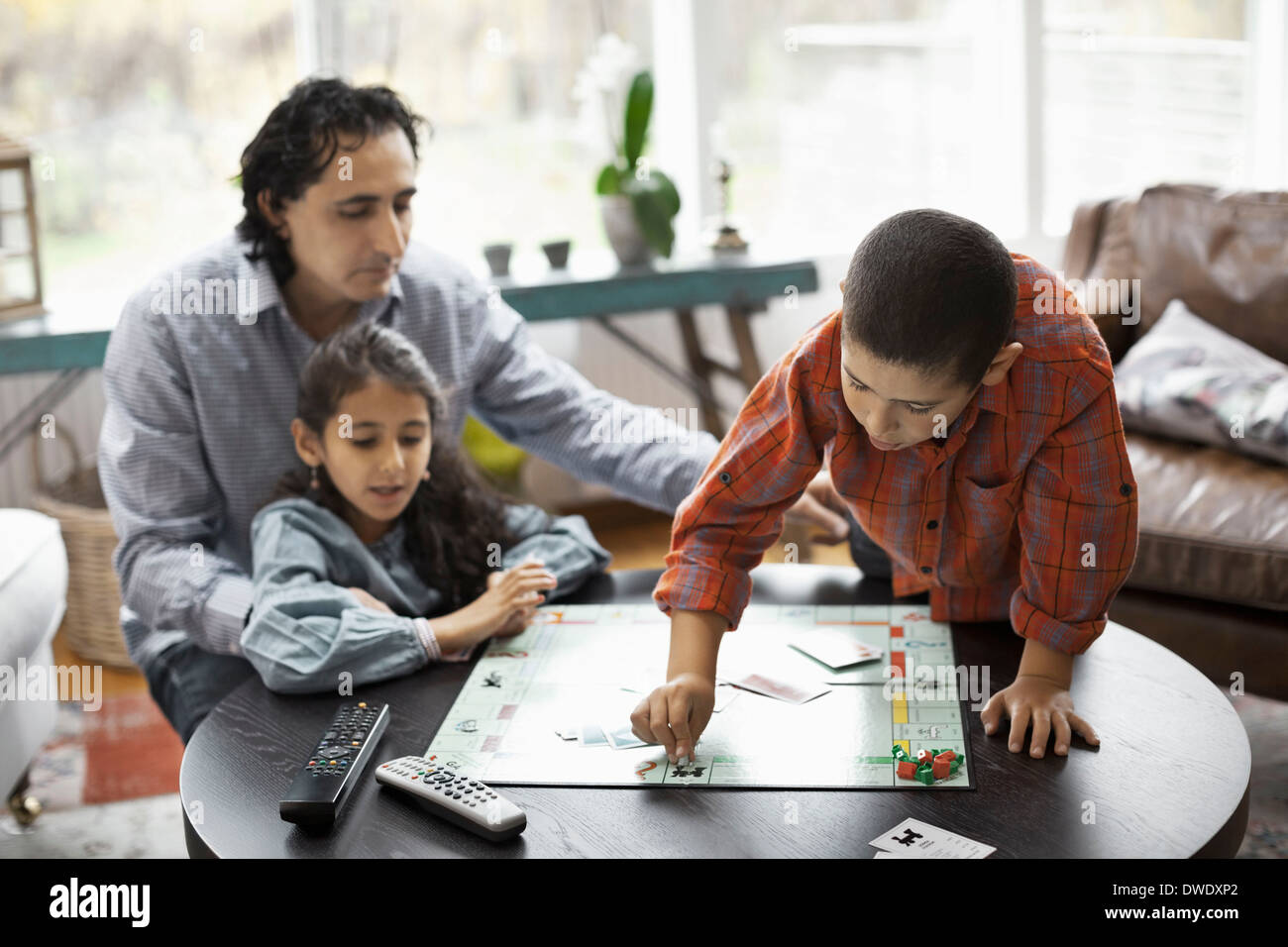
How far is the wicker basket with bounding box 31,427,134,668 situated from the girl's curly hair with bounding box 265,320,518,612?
3.98ft

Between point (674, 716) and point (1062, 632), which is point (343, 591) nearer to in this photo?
point (674, 716)

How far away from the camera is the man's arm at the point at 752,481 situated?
1.25m

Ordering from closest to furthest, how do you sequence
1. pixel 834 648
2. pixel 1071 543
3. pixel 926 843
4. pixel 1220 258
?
pixel 926 843
pixel 1071 543
pixel 834 648
pixel 1220 258

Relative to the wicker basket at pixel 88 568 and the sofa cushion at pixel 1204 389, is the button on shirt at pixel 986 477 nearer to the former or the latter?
the sofa cushion at pixel 1204 389

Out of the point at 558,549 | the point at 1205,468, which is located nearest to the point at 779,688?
the point at 558,549

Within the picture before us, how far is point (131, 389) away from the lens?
5.60ft

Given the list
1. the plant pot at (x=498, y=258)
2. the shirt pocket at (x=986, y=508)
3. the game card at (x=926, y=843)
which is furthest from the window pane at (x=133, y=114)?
the game card at (x=926, y=843)

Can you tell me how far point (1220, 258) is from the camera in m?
2.54

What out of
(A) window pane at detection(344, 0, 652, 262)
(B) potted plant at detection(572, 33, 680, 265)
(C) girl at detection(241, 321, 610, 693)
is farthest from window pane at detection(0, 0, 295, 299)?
(C) girl at detection(241, 321, 610, 693)

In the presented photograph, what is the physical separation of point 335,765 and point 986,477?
0.67 meters
